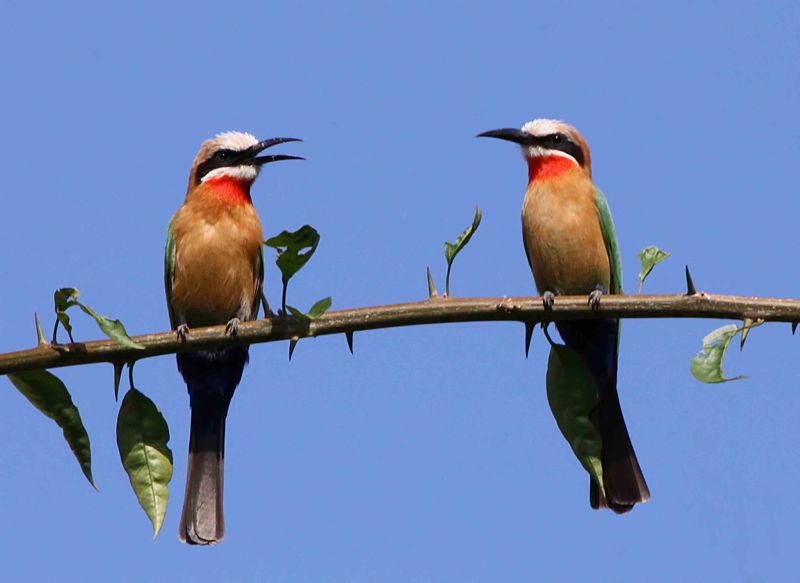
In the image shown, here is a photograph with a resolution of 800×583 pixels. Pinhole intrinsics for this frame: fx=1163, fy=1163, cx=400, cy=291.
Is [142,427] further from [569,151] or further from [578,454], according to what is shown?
[569,151]

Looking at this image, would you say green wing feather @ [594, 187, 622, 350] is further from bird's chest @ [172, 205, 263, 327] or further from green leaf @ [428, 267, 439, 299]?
green leaf @ [428, 267, 439, 299]

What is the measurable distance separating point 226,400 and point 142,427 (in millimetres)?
2861

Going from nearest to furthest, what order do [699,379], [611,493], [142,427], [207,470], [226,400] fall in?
1. [699,379]
2. [142,427]
3. [611,493]
4. [207,470]
5. [226,400]

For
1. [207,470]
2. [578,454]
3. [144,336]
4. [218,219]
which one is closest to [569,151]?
[218,219]

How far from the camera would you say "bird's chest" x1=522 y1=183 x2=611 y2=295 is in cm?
600

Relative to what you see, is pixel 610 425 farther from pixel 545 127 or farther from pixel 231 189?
pixel 231 189

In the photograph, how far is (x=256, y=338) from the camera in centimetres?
338

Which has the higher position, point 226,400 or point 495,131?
point 495,131

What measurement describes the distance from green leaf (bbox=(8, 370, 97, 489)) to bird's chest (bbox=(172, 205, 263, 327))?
9.29 ft

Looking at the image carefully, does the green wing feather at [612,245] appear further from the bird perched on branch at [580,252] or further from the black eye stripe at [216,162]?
the black eye stripe at [216,162]

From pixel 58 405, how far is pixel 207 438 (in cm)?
282

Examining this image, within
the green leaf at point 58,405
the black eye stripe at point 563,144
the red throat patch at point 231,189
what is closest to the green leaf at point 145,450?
the green leaf at point 58,405

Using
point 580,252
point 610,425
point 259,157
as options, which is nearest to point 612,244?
point 580,252

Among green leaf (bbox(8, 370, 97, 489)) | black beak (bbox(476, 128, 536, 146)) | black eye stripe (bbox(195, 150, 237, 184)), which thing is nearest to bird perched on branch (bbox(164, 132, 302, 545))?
black eye stripe (bbox(195, 150, 237, 184))
